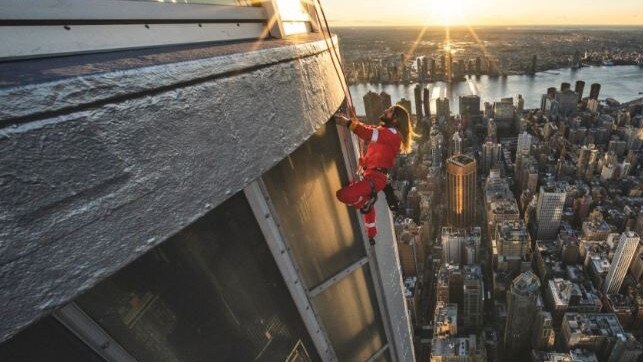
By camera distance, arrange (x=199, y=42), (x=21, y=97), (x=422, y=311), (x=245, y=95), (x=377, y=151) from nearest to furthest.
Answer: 1. (x=21, y=97)
2. (x=245, y=95)
3. (x=199, y=42)
4. (x=377, y=151)
5. (x=422, y=311)

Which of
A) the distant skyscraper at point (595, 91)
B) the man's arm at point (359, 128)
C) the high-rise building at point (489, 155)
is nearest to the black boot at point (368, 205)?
the man's arm at point (359, 128)

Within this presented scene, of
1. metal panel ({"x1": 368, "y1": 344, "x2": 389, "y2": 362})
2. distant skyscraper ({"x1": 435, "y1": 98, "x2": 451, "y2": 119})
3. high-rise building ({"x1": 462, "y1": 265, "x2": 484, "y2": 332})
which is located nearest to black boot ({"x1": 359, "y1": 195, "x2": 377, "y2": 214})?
metal panel ({"x1": 368, "y1": 344, "x2": 389, "y2": 362})

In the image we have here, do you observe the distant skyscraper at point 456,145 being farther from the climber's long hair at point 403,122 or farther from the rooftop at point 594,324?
the climber's long hair at point 403,122

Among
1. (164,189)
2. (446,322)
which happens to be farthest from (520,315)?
(164,189)

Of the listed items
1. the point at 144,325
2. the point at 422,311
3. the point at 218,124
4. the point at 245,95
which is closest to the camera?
the point at 218,124

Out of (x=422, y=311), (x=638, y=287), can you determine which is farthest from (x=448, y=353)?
(x=638, y=287)

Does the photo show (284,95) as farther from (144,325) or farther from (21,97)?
(144,325)

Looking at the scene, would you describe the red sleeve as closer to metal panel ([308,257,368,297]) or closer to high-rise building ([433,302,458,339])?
metal panel ([308,257,368,297])

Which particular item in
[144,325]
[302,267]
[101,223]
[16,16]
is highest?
[16,16]
